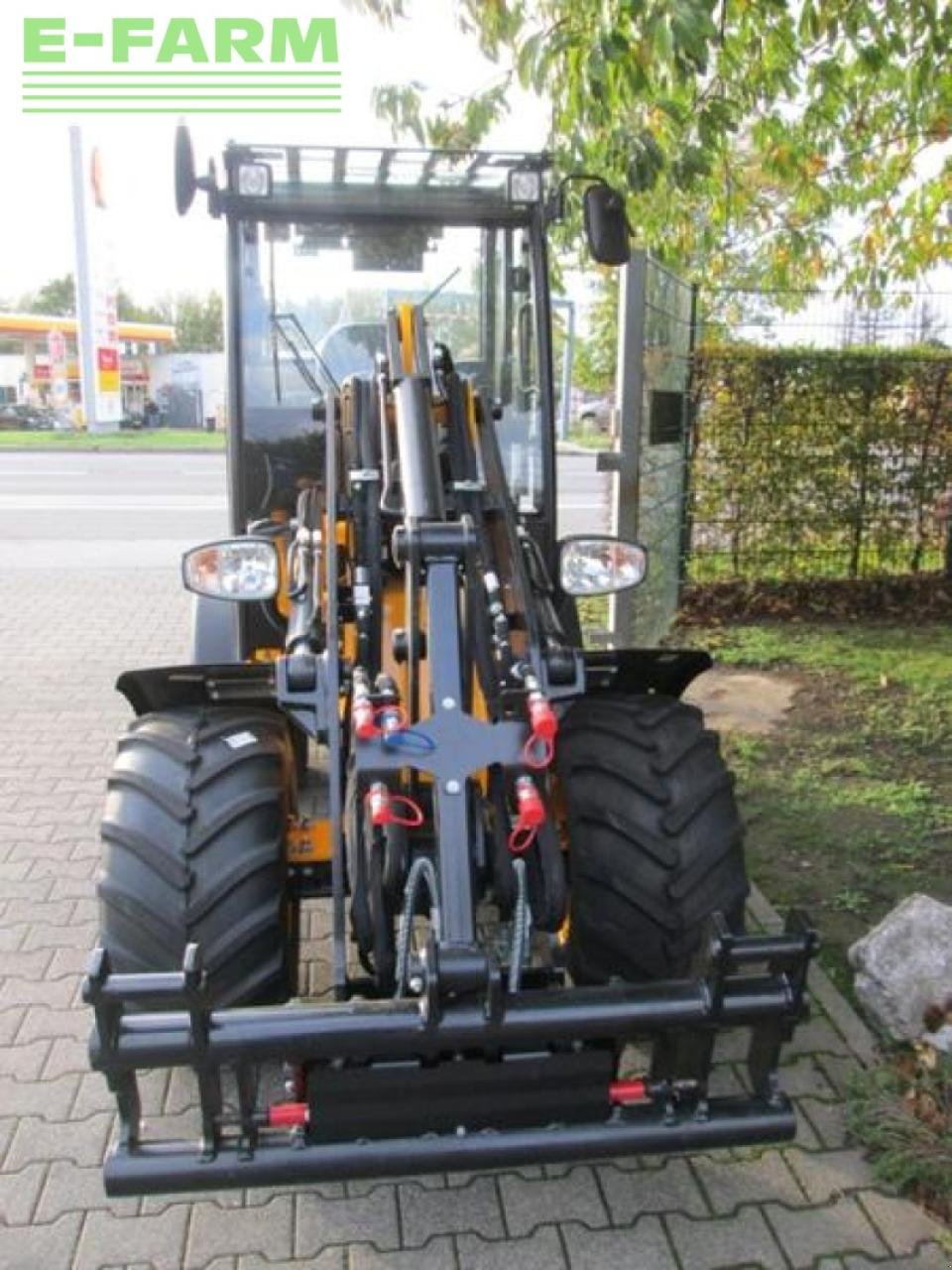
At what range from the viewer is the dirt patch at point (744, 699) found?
6.43 meters

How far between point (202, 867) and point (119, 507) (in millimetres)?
15902

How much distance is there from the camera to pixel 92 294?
2884cm

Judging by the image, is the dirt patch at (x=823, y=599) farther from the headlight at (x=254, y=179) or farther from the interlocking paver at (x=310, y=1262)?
the interlocking paver at (x=310, y=1262)

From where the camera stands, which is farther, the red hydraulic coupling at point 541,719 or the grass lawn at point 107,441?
the grass lawn at point 107,441

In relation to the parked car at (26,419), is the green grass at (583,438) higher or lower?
lower

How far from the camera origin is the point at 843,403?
29.6 feet

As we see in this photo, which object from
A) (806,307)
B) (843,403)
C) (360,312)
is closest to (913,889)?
(360,312)

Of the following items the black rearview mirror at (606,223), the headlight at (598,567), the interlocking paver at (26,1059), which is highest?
the black rearview mirror at (606,223)

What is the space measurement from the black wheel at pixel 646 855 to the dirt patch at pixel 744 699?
3420 mm

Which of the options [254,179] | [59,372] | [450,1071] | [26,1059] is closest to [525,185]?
[254,179]

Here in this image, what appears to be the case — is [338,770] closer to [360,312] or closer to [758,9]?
[360,312]

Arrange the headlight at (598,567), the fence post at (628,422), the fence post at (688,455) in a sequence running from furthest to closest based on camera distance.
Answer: the fence post at (688,455), the fence post at (628,422), the headlight at (598,567)

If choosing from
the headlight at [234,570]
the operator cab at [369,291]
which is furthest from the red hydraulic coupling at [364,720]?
the operator cab at [369,291]

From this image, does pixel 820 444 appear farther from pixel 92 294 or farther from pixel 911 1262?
pixel 92 294
